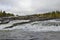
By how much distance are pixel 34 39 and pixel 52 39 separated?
43cm

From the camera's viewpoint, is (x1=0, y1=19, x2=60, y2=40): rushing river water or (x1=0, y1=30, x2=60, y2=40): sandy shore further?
(x1=0, y1=19, x2=60, y2=40): rushing river water

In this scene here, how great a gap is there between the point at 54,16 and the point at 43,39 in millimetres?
11855

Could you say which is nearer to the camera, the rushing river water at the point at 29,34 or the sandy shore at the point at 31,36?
the sandy shore at the point at 31,36

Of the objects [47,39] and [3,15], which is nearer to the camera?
[47,39]

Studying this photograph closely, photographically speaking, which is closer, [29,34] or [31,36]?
[31,36]

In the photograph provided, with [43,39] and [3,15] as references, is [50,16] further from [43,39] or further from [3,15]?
[43,39]

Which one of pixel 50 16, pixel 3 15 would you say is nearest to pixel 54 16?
pixel 50 16

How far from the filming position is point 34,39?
11.9 feet

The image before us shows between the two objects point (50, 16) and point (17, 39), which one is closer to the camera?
point (17, 39)

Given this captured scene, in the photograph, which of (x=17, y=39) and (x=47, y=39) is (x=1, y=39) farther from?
(x=47, y=39)

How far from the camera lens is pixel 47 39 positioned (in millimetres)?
3588

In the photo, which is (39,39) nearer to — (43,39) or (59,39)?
(43,39)

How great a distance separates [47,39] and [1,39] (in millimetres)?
1111

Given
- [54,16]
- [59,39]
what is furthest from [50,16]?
[59,39]
